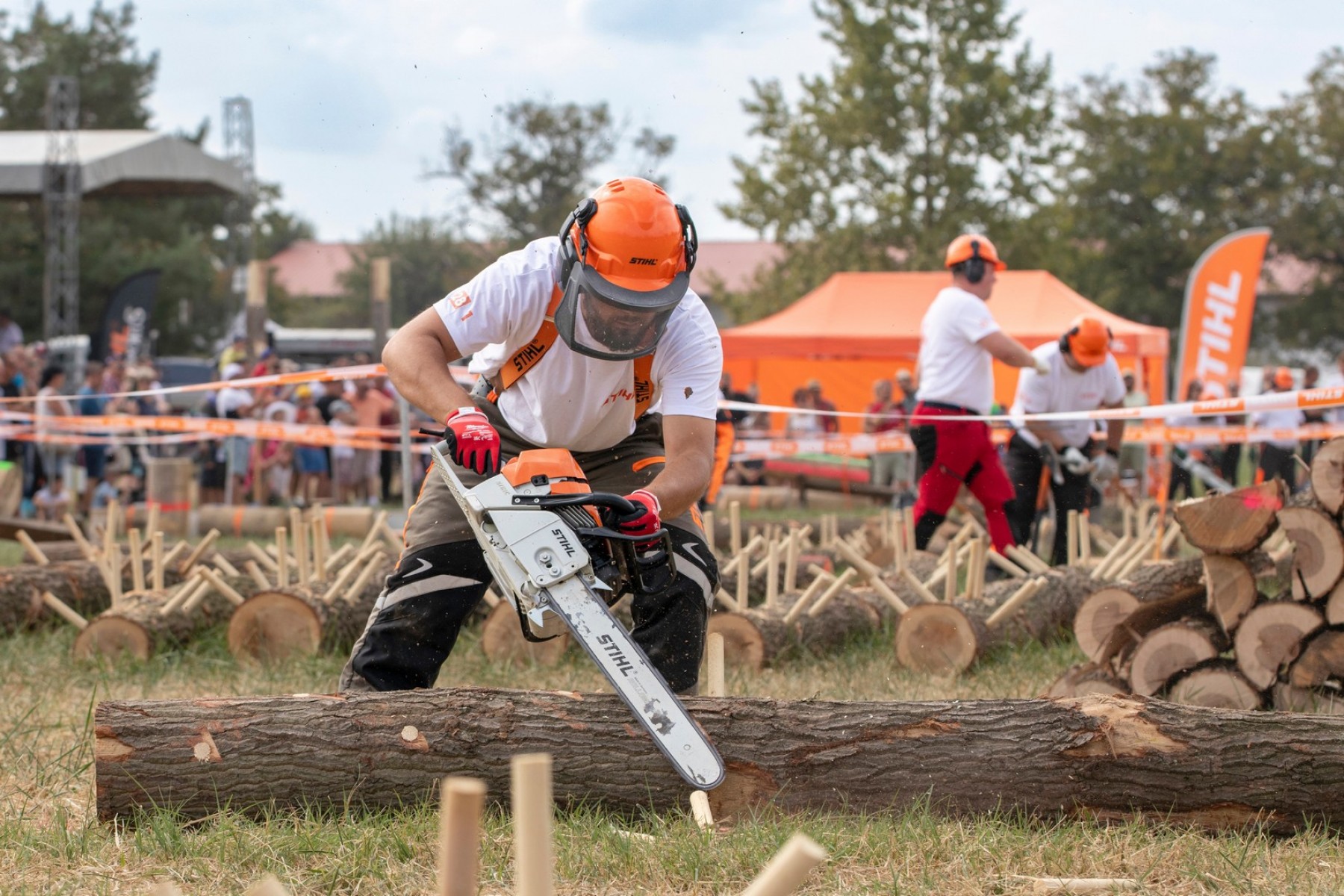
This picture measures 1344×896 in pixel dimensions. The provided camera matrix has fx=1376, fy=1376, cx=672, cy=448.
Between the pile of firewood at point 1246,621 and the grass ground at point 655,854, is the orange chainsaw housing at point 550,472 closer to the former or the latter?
the grass ground at point 655,854

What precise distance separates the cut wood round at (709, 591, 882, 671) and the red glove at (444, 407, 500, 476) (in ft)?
7.18

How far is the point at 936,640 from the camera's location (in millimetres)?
5391

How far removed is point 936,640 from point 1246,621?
52.8 inches

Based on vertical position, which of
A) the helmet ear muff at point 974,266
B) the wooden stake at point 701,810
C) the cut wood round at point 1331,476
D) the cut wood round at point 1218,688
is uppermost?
the helmet ear muff at point 974,266

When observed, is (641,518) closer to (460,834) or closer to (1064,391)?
(460,834)

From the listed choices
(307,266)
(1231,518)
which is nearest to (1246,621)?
(1231,518)

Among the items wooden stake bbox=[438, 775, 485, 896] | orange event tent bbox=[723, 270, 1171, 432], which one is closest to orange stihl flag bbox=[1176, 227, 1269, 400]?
orange event tent bbox=[723, 270, 1171, 432]

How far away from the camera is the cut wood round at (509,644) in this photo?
5.59 metres

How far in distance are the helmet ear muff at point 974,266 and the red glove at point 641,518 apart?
4062 millimetres

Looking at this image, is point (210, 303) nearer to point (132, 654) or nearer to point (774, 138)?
point (774, 138)

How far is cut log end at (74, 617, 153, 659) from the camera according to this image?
556cm

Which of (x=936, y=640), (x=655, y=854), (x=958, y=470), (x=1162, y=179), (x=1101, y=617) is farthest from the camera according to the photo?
(x=1162, y=179)

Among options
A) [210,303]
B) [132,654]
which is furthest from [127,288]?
[210,303]

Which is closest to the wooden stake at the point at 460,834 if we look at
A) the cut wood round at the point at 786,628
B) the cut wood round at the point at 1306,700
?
the cut wood round at the point at 1306,700
